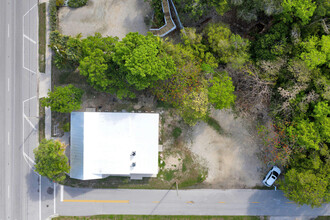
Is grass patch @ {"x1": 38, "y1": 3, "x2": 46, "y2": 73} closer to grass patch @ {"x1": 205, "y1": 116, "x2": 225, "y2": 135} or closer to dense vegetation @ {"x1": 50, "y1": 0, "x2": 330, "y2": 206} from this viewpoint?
dense vegetation @ {"x1": 50, "y1": 0, "x2": 330, "y2": 206}

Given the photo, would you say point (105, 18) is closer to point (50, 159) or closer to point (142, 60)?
point (142, 60)

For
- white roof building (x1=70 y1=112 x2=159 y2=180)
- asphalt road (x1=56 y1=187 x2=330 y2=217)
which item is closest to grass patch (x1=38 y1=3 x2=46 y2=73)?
white roof building (x1=70 y1=112 x2=159 y2=180)

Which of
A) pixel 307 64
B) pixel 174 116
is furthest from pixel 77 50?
pixel 307 64

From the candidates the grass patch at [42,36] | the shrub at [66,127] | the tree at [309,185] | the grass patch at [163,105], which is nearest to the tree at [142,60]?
the grass patch at [163,105]

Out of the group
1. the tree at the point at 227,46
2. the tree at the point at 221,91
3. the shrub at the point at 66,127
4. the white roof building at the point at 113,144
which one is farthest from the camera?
the shrub at the point at 66,127

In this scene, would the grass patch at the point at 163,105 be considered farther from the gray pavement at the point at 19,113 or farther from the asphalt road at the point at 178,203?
the gray pavement at the point at 19,113

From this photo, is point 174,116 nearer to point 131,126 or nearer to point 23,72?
point 131,126
